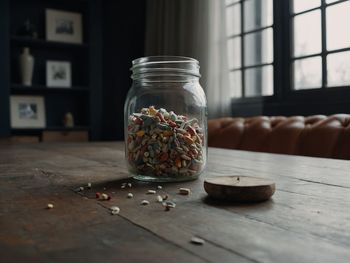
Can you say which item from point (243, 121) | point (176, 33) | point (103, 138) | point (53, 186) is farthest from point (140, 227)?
point (103, 138)

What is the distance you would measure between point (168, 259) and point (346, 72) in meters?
2.35

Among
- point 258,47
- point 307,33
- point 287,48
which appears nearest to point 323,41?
point 307,33

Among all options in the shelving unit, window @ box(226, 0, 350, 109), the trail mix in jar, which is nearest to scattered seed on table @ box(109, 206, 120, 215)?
the trail mix in jar

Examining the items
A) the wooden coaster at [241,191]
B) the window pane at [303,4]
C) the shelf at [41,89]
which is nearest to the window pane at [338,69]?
the window pane at [303,4]

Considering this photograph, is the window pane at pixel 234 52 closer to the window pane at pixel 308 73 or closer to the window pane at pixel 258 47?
the window pane at pixel 258 47

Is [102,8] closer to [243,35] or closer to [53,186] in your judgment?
[243,35]

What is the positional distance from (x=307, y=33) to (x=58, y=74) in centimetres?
237

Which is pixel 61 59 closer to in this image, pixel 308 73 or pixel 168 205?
pixel 308 73

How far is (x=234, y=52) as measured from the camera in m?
3.18

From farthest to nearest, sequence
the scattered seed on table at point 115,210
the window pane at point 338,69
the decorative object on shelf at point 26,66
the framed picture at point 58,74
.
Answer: the framed picture at point 58,74 → the decorative object on shelf at point 26,66 → the window pane at point 338,69 → the scattered seed on table at point 115,210

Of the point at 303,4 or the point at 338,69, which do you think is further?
the point at 303,4

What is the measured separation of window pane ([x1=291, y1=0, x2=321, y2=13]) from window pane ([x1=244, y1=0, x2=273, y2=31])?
18cm

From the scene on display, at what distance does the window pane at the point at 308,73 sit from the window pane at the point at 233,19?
597 millimetres

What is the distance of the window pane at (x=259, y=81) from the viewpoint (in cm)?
296
